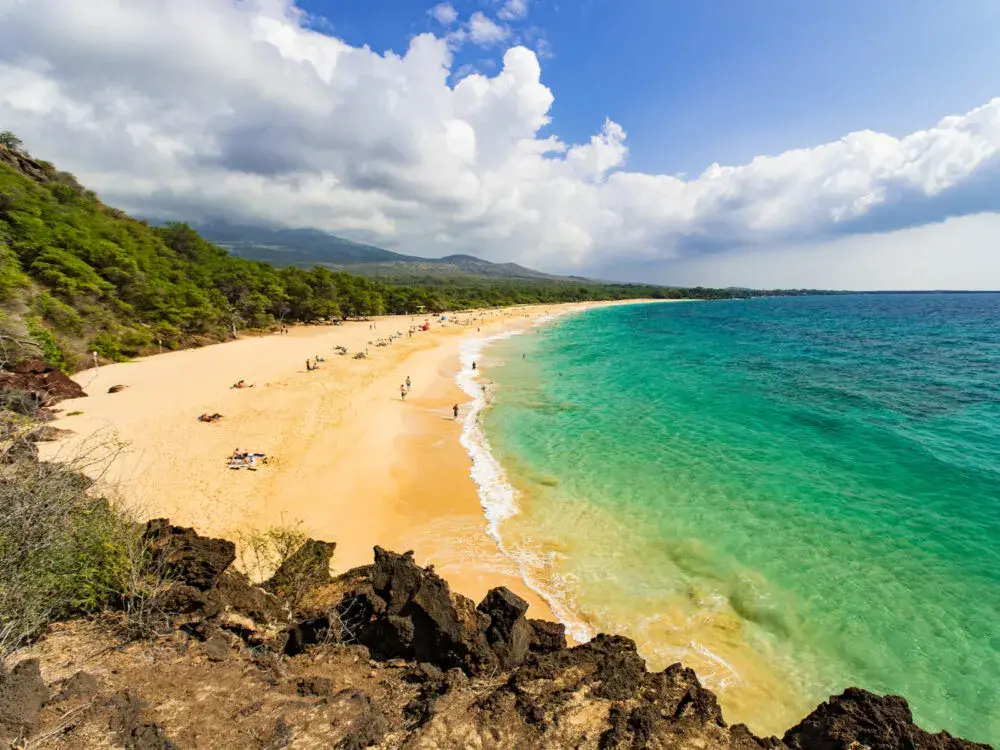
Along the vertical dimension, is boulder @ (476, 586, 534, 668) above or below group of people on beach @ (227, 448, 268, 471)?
above

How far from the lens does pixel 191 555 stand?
807 centimetres

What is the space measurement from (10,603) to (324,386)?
22.8m

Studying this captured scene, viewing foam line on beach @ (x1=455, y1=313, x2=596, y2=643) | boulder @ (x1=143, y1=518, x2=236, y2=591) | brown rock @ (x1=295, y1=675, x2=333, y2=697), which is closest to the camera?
brown rock @ (x1=295, y1=675, x2=333, y2=697)

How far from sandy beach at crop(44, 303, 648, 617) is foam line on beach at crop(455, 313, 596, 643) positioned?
1.07ft

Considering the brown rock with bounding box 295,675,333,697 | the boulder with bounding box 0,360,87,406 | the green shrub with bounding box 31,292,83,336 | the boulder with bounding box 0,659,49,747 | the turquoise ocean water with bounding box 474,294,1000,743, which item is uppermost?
the green shrub with bounding box 31,292,83,336

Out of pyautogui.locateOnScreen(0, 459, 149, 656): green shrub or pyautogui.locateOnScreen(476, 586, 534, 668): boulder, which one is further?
pyautogui.locateOnScreen(476, 586, 534, 668): boulder

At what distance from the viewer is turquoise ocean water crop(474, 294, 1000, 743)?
8.81 metres

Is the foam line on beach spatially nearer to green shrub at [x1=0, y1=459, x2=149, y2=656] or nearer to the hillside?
green shrub at [x1=0, y1=459, x2=149, y2=656]

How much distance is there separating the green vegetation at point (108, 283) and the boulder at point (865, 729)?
33.0 meters

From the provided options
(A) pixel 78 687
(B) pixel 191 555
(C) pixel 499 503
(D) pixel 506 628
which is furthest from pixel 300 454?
(D) pixel 506 628

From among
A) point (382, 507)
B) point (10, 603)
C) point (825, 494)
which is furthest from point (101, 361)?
point (825, 494)

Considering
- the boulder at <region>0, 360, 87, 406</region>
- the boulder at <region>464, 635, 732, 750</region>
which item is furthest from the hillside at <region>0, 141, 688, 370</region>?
the boulder at <region>464, 635, 732, 750</region>

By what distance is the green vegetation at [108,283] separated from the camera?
85.3 ft

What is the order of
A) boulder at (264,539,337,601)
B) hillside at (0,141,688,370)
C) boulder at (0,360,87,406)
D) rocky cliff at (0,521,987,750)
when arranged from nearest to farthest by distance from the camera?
rocky cliff at (0,521,987,750) → boulder at (264,539,337,601) → boulder at (0,360,87,406) → hillside at (0,141,688,370)
